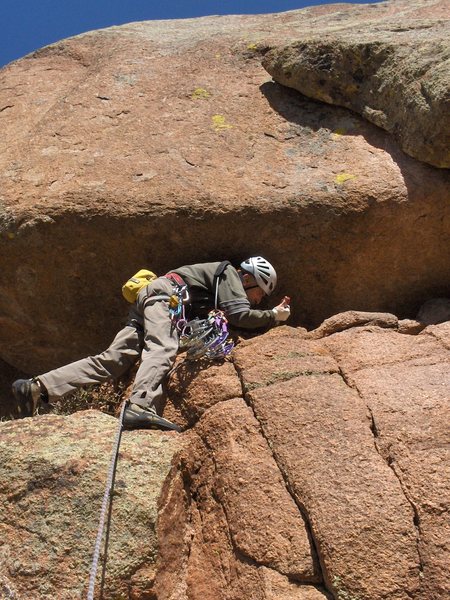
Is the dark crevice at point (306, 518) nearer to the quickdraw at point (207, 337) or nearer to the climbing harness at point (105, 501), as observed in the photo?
the quickdraw at point (207, 337)

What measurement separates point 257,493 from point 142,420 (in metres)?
1.12

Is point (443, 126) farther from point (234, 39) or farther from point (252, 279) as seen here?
point (234, 39)

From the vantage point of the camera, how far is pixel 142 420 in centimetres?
577

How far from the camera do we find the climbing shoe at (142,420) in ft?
18.8

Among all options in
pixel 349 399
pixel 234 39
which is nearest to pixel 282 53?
pixel 234 39

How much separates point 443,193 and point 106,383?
11.8ft

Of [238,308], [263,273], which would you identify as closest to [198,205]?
[263,273]

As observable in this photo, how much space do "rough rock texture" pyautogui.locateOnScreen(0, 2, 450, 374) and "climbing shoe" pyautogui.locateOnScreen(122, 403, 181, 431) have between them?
2.02 metres

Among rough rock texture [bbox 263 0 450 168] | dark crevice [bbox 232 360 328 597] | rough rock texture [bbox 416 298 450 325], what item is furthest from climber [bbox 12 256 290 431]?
rough rock texture [bbox 263 0 450 168]

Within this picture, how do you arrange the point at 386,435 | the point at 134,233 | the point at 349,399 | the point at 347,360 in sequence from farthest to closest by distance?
the point at 134,233, the point at 347,360, the point at 349,399, the point at 386,435

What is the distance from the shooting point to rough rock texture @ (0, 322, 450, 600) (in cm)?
463

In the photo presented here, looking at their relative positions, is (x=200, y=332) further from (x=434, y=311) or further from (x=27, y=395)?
(x=434, y=311)

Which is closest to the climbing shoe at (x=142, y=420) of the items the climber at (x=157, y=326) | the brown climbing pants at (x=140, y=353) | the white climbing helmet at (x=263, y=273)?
the climber at (x=157, y=326)

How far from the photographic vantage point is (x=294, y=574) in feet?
15.4
